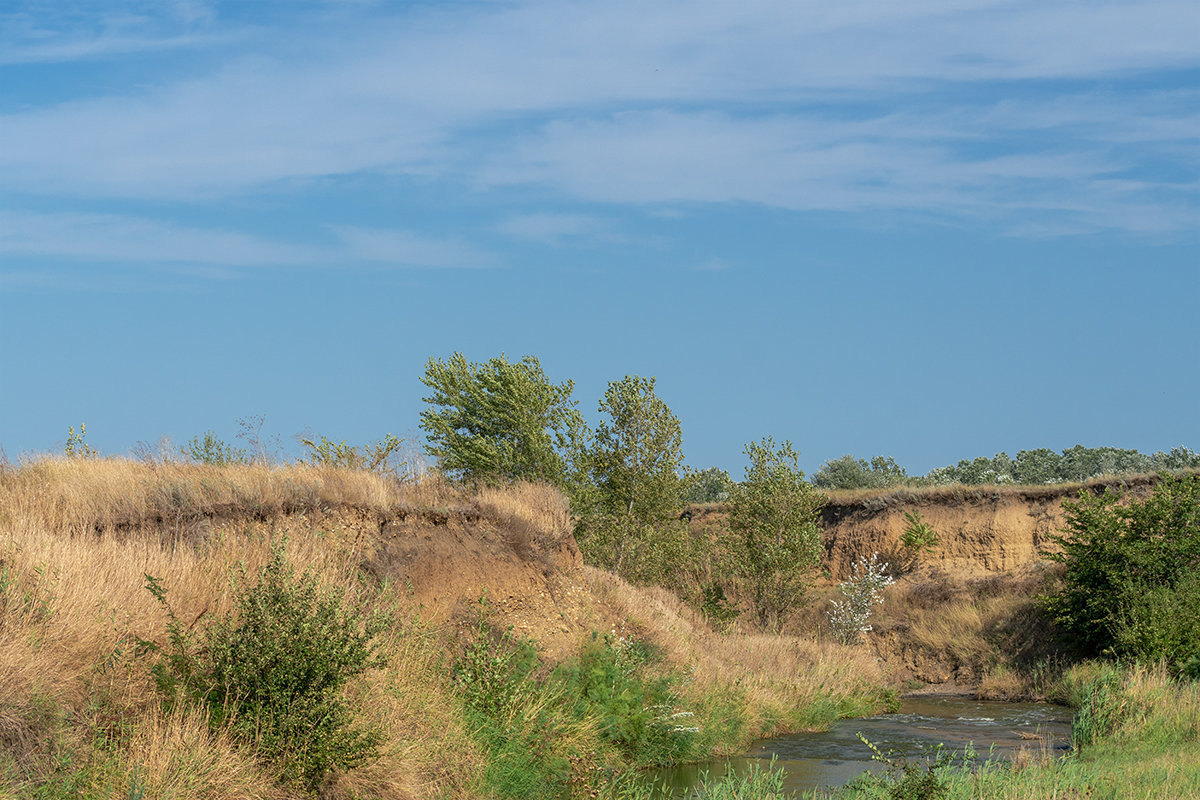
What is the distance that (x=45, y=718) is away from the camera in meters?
11.0

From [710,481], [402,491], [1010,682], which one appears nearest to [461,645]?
[402,491]

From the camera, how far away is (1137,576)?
28.2 meters

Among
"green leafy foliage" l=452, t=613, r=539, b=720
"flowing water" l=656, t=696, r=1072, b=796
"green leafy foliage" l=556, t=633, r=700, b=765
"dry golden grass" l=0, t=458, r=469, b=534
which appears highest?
"dry golden grass" l=0, t=458, r=469, b=534

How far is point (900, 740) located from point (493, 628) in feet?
27.3

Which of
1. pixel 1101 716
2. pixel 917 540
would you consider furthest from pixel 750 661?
pixel 917 540

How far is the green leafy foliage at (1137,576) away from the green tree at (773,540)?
6.92 m

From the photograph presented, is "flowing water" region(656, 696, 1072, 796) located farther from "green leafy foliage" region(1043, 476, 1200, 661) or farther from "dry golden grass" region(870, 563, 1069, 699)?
"green leafy foliage" region(1043, 476, 1200, 661)

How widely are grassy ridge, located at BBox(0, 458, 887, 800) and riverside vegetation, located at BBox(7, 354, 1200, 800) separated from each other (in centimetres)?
4

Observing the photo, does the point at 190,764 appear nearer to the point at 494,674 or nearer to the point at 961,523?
the point at 494,674

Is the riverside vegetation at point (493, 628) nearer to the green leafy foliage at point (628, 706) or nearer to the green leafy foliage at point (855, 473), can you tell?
the green leafy foliage at point (628, 706)

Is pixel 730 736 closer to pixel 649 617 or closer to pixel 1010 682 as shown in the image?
pixel 649 617

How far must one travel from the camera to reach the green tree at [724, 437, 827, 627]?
31469mm

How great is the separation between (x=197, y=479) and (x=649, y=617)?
9172 mm

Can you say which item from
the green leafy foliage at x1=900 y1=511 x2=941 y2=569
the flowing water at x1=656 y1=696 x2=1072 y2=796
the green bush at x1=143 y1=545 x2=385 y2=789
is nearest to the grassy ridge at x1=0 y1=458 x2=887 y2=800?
the green bush at x1=143 y1=545 x2=385 y2=789
